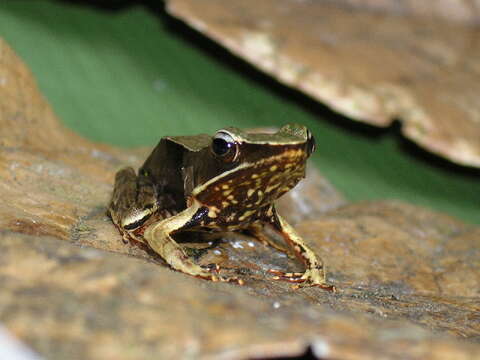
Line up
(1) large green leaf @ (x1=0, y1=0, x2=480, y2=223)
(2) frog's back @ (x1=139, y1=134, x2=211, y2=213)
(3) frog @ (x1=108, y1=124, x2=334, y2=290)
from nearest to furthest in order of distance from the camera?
(3) frog @ (x1=108, y1=124, x2=334, y2=290) < (2) frog's back @ (x1=139, y1=134, x2=211, y2=213) < (1) large green leaf @ (x1=0, y1=0, x2=480, y2=223)

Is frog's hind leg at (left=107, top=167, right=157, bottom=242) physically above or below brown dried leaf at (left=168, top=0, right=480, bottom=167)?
below

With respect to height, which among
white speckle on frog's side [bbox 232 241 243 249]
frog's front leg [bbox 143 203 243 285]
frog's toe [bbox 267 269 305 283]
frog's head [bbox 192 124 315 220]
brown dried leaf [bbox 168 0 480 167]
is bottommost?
white speckle on frog's side [bbox 232 241 243 249]

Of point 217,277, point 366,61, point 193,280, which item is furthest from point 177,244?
point 366,61

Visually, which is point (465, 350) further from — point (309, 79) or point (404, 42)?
point (404, 42)

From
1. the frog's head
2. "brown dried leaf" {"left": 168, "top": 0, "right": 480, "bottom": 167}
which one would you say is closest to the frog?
the frog's head

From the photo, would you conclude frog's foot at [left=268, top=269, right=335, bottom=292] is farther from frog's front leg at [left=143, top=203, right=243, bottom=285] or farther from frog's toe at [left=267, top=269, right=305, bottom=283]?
frog's front leg at [left=143, top=203, right=243, bottom=285]

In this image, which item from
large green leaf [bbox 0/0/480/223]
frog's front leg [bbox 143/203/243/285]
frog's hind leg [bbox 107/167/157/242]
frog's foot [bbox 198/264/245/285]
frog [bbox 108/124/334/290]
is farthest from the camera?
large green leaf [bbox 0/0/480/223]

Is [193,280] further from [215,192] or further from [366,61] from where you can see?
[366,61]
